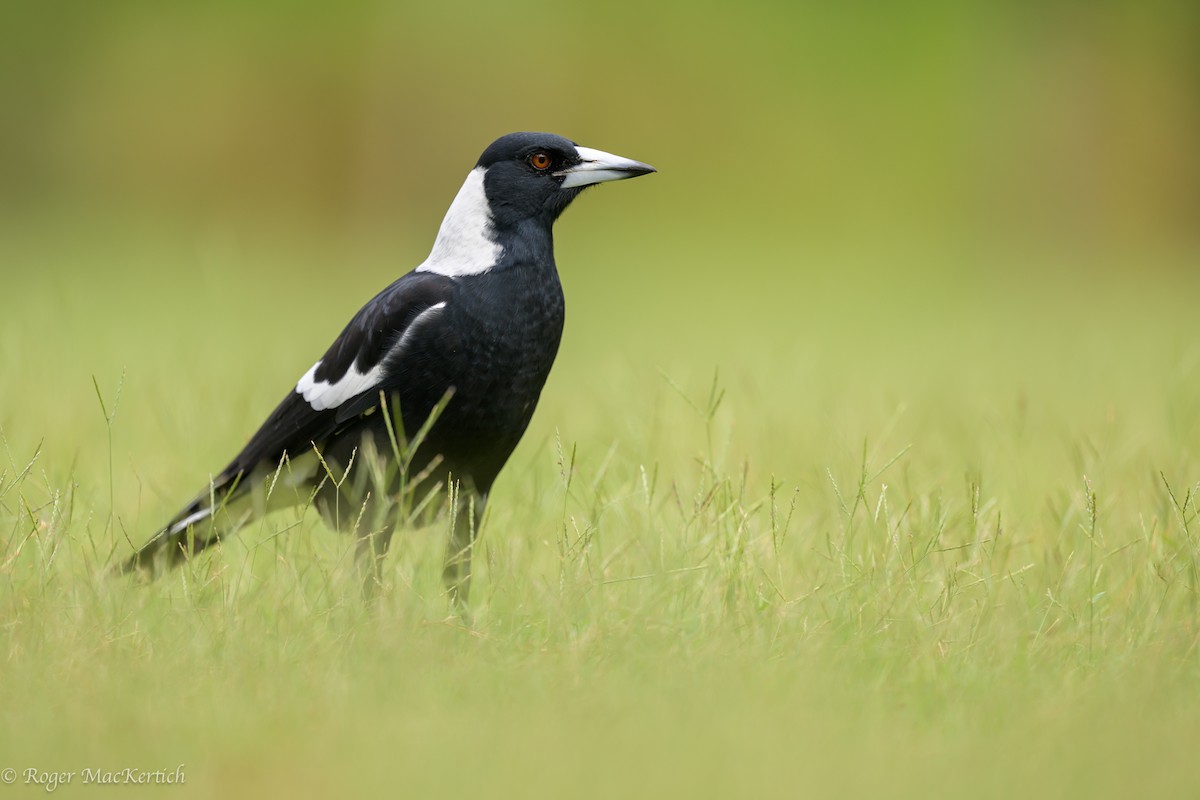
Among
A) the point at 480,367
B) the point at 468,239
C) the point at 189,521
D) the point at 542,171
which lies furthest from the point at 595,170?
the point at 189,521

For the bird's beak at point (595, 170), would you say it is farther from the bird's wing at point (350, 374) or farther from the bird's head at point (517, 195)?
the bird's wing at point (350, 374)

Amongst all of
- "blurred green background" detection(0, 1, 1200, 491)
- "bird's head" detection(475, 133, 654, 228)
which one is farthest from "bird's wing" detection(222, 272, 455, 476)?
"blurred green background" detection(0, 1, 1200, 491)

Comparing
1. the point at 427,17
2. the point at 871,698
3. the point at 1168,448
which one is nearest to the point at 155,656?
the point at 871,698

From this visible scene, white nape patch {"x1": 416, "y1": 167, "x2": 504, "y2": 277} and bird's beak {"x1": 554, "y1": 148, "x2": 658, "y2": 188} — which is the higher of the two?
bird's beak {"x1": 554, "y1": 148, "x2": 658, "y2": 188}

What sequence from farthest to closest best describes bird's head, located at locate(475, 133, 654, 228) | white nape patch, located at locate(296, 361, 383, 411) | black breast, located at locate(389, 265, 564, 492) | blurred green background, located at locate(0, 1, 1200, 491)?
blurred green background, located at locate(0, 1, 1200, 491) < bird's head, located at locate(475, 133, 654, 228) < white nape patch, located at locate(296, 361, 383, 411) < black breast, located at locate(389, 265, 564, 492)

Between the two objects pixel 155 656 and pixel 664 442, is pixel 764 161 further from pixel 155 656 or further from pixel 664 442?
pixel 155 656

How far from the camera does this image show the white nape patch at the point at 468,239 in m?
3.41

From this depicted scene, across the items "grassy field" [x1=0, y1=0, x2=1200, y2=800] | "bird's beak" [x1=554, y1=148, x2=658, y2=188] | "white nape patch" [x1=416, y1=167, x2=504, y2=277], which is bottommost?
"grassy field" [x1=0, y1=0, x2=1200, y2=800]

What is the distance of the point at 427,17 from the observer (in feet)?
44.4

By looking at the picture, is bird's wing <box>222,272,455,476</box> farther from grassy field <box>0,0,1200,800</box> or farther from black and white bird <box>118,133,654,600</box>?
grassy field <box>0,0,1200,800</box>

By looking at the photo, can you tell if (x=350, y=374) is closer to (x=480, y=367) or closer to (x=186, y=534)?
(x=480, y=367)

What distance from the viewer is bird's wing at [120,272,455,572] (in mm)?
3307

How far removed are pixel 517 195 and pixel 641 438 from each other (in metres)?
0.84

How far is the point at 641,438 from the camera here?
396 cm
